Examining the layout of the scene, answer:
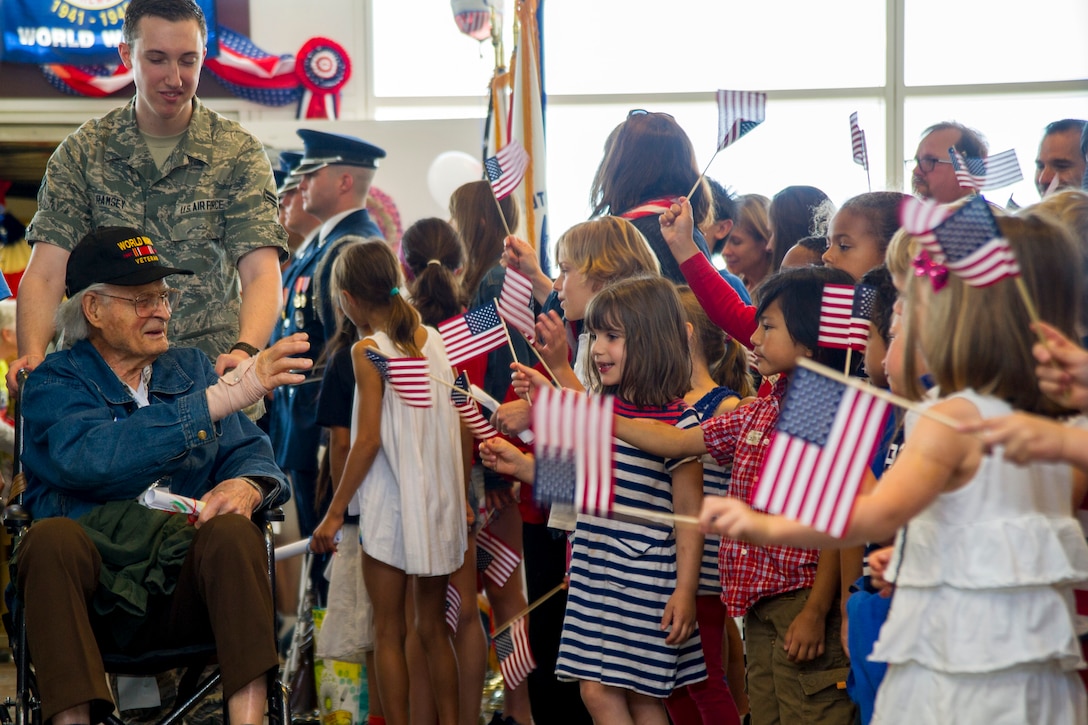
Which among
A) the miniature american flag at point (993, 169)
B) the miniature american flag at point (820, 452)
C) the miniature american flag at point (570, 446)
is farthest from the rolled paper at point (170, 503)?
the miniature american flag at point (993, 169)

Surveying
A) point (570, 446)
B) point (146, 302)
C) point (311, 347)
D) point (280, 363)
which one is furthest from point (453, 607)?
point (570, 446)

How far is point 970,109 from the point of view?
692 cm

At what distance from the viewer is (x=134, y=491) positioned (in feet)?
8.81

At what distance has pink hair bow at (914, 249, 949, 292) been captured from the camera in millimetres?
1734

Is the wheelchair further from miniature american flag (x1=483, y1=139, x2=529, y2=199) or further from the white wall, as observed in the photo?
the white wall

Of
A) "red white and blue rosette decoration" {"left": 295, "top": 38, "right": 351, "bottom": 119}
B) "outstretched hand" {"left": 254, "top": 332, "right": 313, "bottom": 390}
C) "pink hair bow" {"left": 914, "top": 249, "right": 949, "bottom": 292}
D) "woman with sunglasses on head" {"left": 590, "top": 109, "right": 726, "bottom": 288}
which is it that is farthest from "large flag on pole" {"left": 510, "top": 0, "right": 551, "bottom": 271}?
"pink hair bow" {"left": 914, "top": 249, "right": 949, "bottom": 292}

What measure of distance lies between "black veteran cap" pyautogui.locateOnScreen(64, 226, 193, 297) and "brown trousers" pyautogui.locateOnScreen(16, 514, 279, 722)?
588 mm

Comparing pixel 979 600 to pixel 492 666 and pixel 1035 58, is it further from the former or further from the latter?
pixel 1035 58

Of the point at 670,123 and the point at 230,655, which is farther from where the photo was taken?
the point at 670,123

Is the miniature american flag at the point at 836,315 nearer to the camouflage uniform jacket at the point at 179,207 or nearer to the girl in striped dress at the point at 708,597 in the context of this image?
the girl in striped dress at the point at 708,597

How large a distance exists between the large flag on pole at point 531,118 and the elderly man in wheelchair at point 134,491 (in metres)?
1.71

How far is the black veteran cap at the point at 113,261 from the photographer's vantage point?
9.12 feet

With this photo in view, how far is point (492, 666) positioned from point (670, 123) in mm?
2317

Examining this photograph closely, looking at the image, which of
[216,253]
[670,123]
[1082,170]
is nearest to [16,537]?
[216,253]
